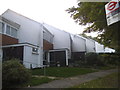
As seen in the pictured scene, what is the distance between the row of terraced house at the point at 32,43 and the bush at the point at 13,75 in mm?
4168

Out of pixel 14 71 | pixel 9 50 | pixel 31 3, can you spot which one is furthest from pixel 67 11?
pixel 9 50

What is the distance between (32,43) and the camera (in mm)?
16984

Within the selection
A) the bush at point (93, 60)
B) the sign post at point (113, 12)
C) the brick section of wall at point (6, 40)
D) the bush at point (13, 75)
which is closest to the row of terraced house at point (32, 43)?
the brick section of wall at point (6, 40)

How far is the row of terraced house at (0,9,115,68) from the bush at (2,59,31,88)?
4.17 meters

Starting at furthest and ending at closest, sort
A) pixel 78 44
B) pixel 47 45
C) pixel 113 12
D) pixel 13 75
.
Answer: pixel 78 44
pixel 47 45
pixel 13 75
pixel 113 12

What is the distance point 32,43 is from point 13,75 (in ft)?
37.2

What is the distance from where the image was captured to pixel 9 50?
13.9 metres

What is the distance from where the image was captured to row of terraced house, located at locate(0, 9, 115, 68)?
13.7 metres

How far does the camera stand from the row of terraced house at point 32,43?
1366cm

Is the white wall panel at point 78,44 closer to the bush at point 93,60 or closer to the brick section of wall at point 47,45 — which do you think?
the bush at point 93,60

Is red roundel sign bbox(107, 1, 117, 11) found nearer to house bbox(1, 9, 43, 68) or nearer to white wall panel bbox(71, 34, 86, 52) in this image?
house bbox(1, 9, 43, 68)

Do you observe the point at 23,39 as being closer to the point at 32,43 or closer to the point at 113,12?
the point at 32,43

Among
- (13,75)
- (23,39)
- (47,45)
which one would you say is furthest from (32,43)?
(13,75)

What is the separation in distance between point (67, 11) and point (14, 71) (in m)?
5.70
